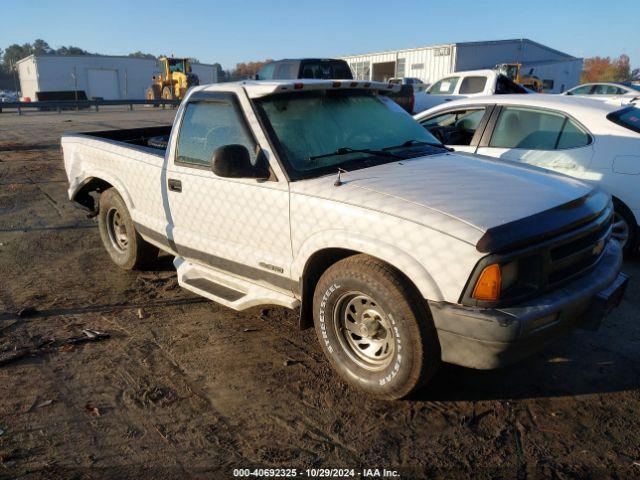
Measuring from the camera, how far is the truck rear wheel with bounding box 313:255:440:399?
2926mm

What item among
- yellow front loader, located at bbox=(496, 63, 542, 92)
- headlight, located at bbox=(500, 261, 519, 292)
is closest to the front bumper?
headlight, located at bbox=(500, 261, 519, 292)

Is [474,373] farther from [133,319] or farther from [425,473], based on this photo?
[133,319]

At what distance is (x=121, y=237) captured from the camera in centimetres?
575

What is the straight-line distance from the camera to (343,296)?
3260 millimetres

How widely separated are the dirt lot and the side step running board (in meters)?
0.31

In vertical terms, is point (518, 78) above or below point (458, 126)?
above

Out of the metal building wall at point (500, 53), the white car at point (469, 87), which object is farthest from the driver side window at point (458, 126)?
the metal building wall at point (500, 53)

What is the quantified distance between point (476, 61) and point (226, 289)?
33966mm

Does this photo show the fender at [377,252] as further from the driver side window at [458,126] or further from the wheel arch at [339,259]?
the driver side window at [458,126]

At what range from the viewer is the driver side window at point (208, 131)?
3.92m

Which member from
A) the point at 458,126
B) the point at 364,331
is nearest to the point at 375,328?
the point at 364,331

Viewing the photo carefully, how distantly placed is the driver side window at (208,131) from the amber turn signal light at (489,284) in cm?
184

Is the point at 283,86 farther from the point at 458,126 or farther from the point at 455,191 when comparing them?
the point at 458,126

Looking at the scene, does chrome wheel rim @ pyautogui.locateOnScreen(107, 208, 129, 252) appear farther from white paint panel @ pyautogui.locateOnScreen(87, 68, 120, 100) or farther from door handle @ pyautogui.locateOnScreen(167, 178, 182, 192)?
white paint panel @ pyautogui.locateOnScreen(87, 68, 120, 100)
